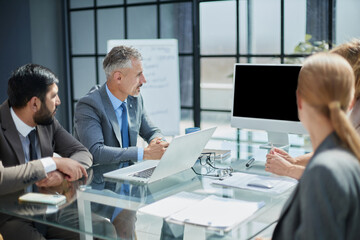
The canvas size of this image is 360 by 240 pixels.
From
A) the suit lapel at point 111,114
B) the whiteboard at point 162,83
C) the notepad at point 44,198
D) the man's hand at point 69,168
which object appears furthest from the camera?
the whiteboard at point 162,83

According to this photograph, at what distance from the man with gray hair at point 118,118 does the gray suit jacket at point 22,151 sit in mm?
202

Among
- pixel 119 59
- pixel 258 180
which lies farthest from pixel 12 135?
pixel 258 180

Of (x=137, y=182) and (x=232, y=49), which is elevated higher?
(x=232, y=49)

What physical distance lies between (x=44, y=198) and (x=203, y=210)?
66 cm

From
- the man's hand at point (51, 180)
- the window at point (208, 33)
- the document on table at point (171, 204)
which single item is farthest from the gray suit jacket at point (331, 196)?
the window at point (208, 33)

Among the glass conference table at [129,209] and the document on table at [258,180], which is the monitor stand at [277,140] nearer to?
Answer: the document on table at [258,180]

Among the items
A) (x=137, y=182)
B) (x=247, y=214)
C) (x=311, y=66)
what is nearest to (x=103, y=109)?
(x=137, y=182)

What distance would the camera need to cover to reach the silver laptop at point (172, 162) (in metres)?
2.14

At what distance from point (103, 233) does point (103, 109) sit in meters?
1.24

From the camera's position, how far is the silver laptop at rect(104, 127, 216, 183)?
214 cm

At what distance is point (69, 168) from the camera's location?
223cm

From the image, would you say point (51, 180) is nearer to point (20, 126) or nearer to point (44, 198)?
point (44, 198)

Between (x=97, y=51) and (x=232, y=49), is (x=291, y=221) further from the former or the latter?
(x=97, y=51)

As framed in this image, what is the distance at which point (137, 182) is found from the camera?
7.27 ft
